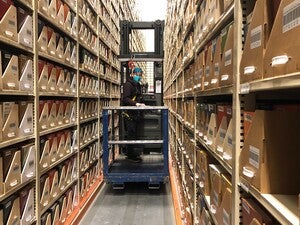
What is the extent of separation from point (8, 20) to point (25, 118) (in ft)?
2.49

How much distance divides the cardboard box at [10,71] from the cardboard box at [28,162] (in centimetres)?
53

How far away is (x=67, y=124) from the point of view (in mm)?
3881

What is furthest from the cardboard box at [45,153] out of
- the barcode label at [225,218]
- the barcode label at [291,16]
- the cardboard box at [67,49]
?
the barcode label at [291,16]

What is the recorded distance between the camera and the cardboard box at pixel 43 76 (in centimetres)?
295

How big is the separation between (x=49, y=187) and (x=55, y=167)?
0.35 m

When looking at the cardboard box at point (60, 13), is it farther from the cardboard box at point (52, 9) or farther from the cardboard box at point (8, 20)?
the cardboard box at point (8, 20)

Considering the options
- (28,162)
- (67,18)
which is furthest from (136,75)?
(28,162)

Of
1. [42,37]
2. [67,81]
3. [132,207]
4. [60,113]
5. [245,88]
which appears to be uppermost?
[42,37]

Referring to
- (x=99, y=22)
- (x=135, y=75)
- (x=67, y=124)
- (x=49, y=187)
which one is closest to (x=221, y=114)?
(x=49, y=187)

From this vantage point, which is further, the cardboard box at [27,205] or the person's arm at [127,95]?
the person's arm at [127,95]

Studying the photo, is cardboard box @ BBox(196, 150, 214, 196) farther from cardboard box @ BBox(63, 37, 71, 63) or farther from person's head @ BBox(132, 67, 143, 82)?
person's head @ BBox(132, 67, 143, 82)

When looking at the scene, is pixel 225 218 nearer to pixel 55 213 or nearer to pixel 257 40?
pixel 257 40

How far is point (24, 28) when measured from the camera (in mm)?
2492

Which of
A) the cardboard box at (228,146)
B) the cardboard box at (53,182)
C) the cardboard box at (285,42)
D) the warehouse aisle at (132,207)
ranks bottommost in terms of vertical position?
the warehouse aisle at (132,207)
